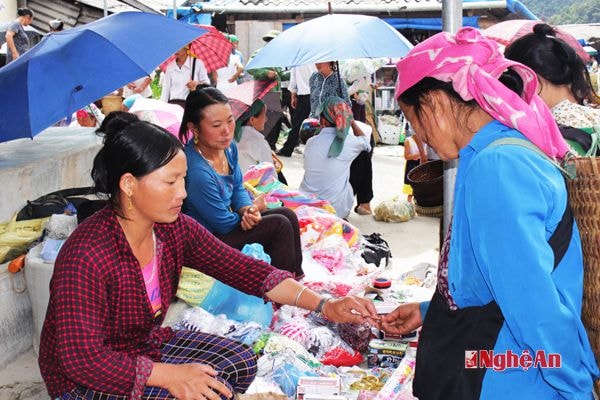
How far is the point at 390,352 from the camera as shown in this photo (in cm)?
355

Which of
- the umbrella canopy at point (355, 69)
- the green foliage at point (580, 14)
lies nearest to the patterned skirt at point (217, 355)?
the umbrella canopy at point (355, 69)

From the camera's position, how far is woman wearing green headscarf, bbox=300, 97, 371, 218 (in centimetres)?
658

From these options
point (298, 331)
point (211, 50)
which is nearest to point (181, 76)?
point (211, 50)

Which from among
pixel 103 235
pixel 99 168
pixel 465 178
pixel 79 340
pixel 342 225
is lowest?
pixel 342 225

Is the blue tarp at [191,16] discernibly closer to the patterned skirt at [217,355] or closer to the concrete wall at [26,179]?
the concrete wall at [26,179]

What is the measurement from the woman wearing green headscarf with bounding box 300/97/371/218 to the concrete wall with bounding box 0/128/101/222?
2.12 metres

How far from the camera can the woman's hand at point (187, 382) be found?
2201 millimetres

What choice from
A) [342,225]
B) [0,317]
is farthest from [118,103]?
[0,317]

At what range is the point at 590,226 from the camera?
5.62 ft

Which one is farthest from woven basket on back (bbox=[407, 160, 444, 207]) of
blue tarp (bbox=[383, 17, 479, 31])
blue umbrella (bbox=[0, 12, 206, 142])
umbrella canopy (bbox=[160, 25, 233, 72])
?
blue tarp (bbox=[383, 17, 479, 31])

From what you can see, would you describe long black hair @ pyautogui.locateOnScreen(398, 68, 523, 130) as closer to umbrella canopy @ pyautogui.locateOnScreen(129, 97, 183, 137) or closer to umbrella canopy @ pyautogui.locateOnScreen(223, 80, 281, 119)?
umbrella canopy @ pyautogui.locateOnScreen(129, 97, 183, 137)

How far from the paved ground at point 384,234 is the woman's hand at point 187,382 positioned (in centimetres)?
160

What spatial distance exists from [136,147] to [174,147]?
139 millimetres

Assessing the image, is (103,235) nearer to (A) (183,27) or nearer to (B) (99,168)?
(B) (99,168)
